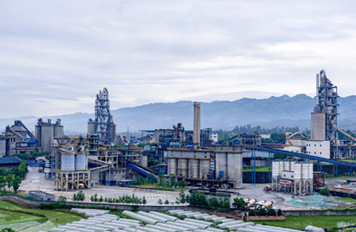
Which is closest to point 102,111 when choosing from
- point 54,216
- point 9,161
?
point 9,161

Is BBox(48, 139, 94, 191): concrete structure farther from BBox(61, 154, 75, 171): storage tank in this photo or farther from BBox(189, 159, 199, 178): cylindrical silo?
BBox(189, 159, 199, 178): cylindrical silo

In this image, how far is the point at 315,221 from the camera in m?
64.1

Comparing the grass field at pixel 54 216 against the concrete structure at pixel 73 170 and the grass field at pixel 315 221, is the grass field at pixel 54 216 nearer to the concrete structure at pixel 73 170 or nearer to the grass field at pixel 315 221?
the concrete structure at pixel 73 170

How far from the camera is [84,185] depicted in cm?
10112

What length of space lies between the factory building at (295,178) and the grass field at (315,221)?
2395 centimetres

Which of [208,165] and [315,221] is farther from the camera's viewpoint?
[208,165]

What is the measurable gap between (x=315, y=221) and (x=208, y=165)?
4514 cm

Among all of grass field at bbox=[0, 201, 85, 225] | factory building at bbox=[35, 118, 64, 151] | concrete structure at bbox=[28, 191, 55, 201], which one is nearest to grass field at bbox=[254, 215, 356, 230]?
grass field at bbox=[0, 201, 85, 225]

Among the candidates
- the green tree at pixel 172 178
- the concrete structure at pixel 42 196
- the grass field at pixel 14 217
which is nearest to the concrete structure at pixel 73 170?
the concrete structure at pixel 42 196

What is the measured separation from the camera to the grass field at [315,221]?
2414 inches

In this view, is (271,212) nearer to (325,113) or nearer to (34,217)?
(34,217)

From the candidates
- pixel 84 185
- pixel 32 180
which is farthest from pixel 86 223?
pixel 32 180

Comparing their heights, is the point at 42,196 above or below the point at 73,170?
below

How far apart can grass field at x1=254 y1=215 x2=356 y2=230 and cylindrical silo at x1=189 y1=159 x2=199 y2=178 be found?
4400 cm
